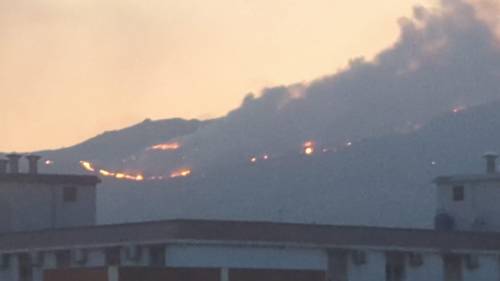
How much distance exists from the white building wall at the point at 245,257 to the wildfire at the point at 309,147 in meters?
105

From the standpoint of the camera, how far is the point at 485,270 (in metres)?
74.2

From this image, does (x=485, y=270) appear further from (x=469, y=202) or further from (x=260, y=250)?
(x=469, y=202)

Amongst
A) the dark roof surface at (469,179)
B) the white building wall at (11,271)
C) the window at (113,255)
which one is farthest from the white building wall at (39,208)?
the dark roof surface at (469,179)

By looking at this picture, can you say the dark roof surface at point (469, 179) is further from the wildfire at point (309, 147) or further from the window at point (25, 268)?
the wildfire at point (309, 147)

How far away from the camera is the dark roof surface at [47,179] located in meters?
81.6

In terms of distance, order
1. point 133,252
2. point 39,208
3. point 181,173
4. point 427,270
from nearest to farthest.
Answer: point 133,252, point 427,270, point 39,208, point 181,173

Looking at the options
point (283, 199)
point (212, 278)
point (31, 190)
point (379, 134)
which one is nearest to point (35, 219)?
point (31, 190)

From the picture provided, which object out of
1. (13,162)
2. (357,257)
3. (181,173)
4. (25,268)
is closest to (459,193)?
(357,257)

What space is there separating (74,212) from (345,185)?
89.1m

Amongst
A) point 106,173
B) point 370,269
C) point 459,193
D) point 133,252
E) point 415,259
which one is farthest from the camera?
point 106,173

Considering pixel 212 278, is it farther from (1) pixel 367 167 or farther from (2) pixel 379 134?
(2) pixel 379 134

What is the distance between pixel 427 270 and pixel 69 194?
1669cm

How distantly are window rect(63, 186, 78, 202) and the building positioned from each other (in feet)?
25.5

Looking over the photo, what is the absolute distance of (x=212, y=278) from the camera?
60.2 meters
